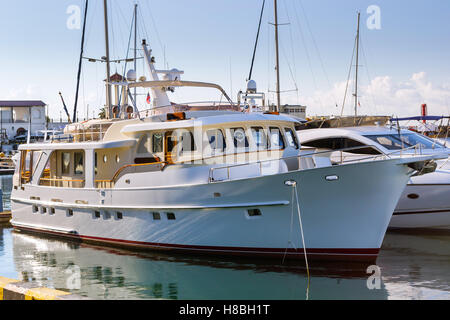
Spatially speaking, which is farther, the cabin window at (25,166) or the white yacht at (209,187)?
the cabin window at (25,166)

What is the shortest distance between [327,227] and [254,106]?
203 inches

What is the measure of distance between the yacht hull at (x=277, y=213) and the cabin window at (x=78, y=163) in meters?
2.78

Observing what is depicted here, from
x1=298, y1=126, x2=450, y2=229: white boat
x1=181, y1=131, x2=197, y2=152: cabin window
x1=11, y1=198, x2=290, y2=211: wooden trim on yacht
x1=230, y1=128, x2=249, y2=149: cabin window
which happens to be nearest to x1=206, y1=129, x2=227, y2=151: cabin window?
x1=230, y1=128, x2=249, y2=149: cabin window

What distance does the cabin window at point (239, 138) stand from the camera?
527 inches

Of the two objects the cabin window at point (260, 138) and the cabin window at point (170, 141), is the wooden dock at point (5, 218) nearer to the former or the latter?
the cabin window at point (170, 141)

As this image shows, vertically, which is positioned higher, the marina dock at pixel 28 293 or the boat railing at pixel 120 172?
the boat railing at pixel 120 172

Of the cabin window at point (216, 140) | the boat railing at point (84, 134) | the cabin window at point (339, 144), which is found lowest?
the cabin window at point (339, 144)

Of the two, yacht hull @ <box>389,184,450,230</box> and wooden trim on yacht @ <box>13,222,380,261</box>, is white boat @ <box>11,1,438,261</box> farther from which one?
yacht hull @ <box>389,184,450,230</box>

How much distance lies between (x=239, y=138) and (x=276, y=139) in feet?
3.49

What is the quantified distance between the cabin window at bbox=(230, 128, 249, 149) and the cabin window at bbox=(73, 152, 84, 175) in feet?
17.5

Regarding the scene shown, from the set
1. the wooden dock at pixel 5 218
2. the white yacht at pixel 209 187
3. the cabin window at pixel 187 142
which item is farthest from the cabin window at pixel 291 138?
the wooden dock at pixel 5 218
